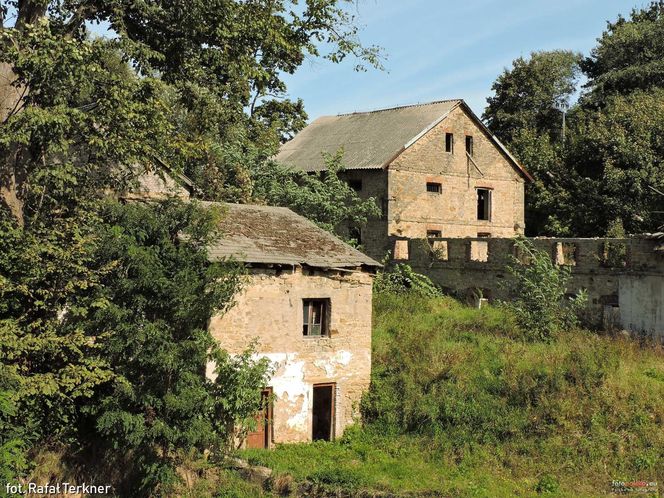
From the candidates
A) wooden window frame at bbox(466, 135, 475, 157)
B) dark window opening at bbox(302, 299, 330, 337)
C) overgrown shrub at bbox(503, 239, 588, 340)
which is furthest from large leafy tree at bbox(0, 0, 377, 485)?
wooden window frame at bbox(466, 135, 475, 157)

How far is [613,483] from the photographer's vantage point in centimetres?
1415

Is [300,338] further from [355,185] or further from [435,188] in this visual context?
[435,188]

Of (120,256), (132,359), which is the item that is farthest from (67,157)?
(132,359)

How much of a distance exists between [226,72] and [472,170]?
1690 cm

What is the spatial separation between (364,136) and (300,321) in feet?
59.0

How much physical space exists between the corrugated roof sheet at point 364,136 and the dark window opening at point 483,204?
4.35m

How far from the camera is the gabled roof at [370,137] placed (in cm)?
3098

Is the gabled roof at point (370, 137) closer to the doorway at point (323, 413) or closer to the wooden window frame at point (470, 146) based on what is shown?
the wooden window frame at point (470, 146)

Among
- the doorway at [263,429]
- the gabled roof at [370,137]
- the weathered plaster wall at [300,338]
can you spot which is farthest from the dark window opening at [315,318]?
the gabled roof at [370,137]

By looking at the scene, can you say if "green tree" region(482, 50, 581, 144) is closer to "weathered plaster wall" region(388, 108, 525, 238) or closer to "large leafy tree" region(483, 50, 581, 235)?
"large leafy tree" region(483, 50, 581, 235)

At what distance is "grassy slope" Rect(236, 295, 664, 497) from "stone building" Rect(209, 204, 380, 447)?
0.61 metres

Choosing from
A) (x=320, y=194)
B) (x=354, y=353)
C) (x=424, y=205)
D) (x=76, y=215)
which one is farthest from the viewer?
(x=424, y=205)

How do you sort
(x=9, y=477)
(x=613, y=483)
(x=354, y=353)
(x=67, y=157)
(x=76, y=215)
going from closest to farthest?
(x=9, y=477) < (x=613, y=483) < (x=76, y=215) < (x=354, y=353) < (x=67, y=157)

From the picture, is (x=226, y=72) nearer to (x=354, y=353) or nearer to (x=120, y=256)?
(x=120, y=256)
